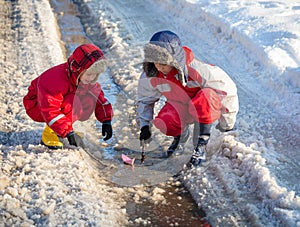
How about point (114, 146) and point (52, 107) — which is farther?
point (114, 146)

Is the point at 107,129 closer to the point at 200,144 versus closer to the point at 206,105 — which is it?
the point at 200,144

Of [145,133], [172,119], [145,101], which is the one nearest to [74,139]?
[145,133]

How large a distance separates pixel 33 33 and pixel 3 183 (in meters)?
4.79

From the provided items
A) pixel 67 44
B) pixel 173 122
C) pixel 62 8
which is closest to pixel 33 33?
pixel 67 44

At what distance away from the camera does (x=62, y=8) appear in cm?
998

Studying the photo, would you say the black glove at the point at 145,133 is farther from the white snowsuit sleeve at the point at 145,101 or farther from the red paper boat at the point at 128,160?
the red paper boat at the point at 128,160

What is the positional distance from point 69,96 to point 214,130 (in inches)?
57.7

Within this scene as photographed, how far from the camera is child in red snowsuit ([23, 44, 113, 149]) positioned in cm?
422

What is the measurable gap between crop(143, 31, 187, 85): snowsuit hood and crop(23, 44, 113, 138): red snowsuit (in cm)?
50

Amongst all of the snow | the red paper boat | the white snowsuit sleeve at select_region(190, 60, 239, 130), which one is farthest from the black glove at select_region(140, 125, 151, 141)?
the white snowsuit sleeve at select_region(190, 60, 239, 130)

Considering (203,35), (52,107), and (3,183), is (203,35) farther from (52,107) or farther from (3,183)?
(3,183)

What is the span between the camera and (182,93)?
447 cm

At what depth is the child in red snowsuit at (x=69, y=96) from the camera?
13.9ft

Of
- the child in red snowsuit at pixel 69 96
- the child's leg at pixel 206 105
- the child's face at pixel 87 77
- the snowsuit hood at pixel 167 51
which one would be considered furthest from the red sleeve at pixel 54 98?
the child's leg at pixel 206 105
